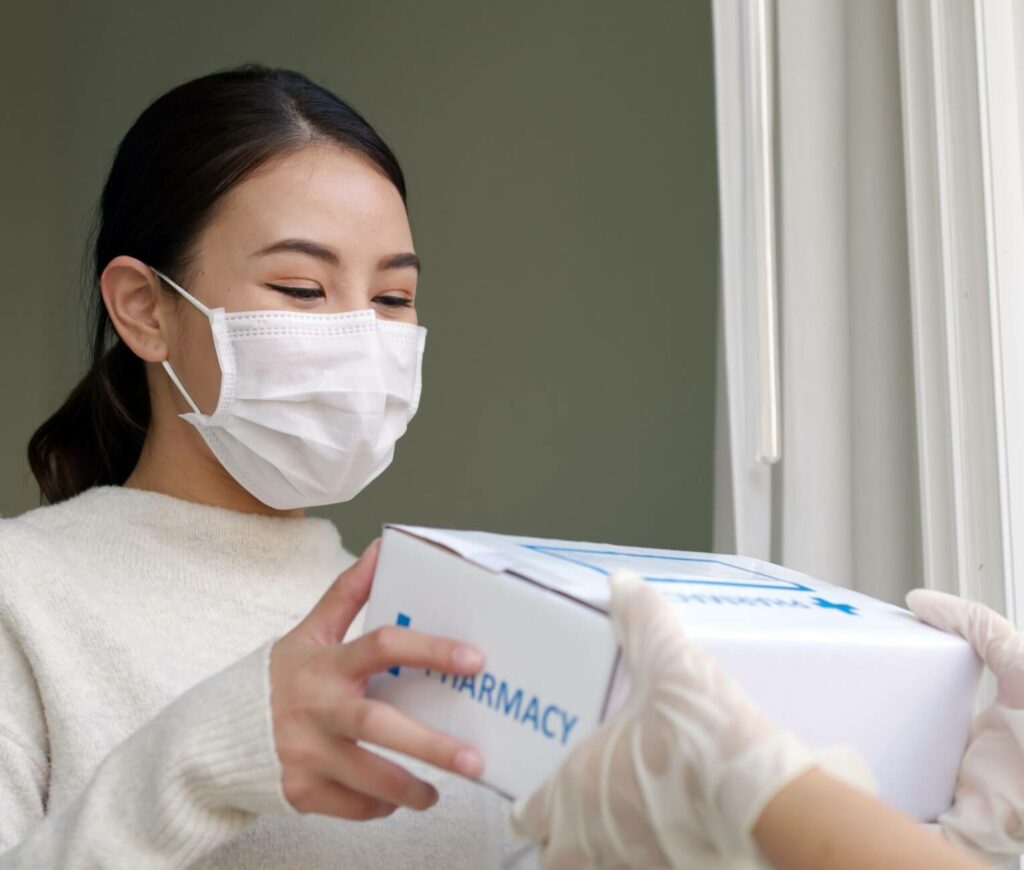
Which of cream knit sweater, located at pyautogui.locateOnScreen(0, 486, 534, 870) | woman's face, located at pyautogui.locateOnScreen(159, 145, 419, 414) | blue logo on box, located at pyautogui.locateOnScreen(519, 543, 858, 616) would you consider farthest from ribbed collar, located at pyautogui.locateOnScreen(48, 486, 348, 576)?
blue logo on box, located at pyautogui.locateOnScreen(519, 543, 858, 616)

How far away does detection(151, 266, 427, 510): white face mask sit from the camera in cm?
111

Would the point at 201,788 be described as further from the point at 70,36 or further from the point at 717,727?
the point at 70,36

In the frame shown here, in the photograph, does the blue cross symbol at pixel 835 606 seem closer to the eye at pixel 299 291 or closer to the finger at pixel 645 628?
the finger at pixel 645 628

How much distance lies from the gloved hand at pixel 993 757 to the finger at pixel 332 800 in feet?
1.18

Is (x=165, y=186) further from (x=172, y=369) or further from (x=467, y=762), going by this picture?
(x=467, y=762)

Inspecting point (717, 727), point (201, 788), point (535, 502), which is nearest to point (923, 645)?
point (717, 727)

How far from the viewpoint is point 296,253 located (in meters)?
1.12

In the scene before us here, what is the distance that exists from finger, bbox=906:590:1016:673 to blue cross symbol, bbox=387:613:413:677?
342mm

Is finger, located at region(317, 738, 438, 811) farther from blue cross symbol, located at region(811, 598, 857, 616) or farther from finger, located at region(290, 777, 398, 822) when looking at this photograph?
blue cross symbol, located at region(811, 598, 857, 616)

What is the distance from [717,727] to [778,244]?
3.57 ft

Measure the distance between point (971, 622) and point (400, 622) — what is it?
356mm

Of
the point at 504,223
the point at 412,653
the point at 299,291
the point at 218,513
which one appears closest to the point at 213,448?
the point at 218,513

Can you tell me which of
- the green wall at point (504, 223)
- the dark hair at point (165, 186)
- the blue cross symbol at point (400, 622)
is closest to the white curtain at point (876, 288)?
the dark hair at point (165, 186)

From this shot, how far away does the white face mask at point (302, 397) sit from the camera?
1.11 m
